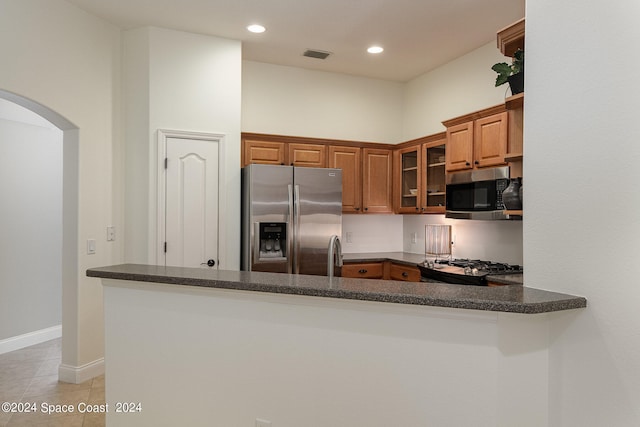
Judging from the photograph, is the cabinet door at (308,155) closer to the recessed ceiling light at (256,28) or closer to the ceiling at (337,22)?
the ceiling at (337,22)

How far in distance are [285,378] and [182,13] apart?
123 inches

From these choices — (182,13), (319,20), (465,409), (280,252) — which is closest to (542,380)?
(465,409)

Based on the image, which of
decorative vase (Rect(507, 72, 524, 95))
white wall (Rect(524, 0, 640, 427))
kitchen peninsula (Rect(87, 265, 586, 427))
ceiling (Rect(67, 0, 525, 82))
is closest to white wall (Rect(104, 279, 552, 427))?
kitchen peninsula (Rect(87, 265, 586, 427))

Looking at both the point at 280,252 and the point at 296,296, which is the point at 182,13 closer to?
the point at 280,252

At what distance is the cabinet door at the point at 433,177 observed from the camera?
4.50 metres

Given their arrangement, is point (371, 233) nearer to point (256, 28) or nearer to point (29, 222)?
point (256, 28)

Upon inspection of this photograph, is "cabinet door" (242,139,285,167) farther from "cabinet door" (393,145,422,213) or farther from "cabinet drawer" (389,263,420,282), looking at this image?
"cabinet drawer" (389,263,420,282)

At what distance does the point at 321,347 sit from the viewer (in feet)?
5.84

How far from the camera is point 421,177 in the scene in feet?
15.6

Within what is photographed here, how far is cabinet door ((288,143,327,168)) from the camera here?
15.5 ft

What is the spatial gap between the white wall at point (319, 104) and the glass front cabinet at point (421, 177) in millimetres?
559

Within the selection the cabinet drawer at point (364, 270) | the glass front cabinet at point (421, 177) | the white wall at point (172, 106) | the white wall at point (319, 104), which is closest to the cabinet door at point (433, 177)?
the glass front cabinet at point (421, 177)

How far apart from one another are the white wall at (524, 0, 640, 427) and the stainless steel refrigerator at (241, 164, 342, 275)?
8.59 feet

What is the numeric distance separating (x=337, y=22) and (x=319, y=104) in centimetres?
141
